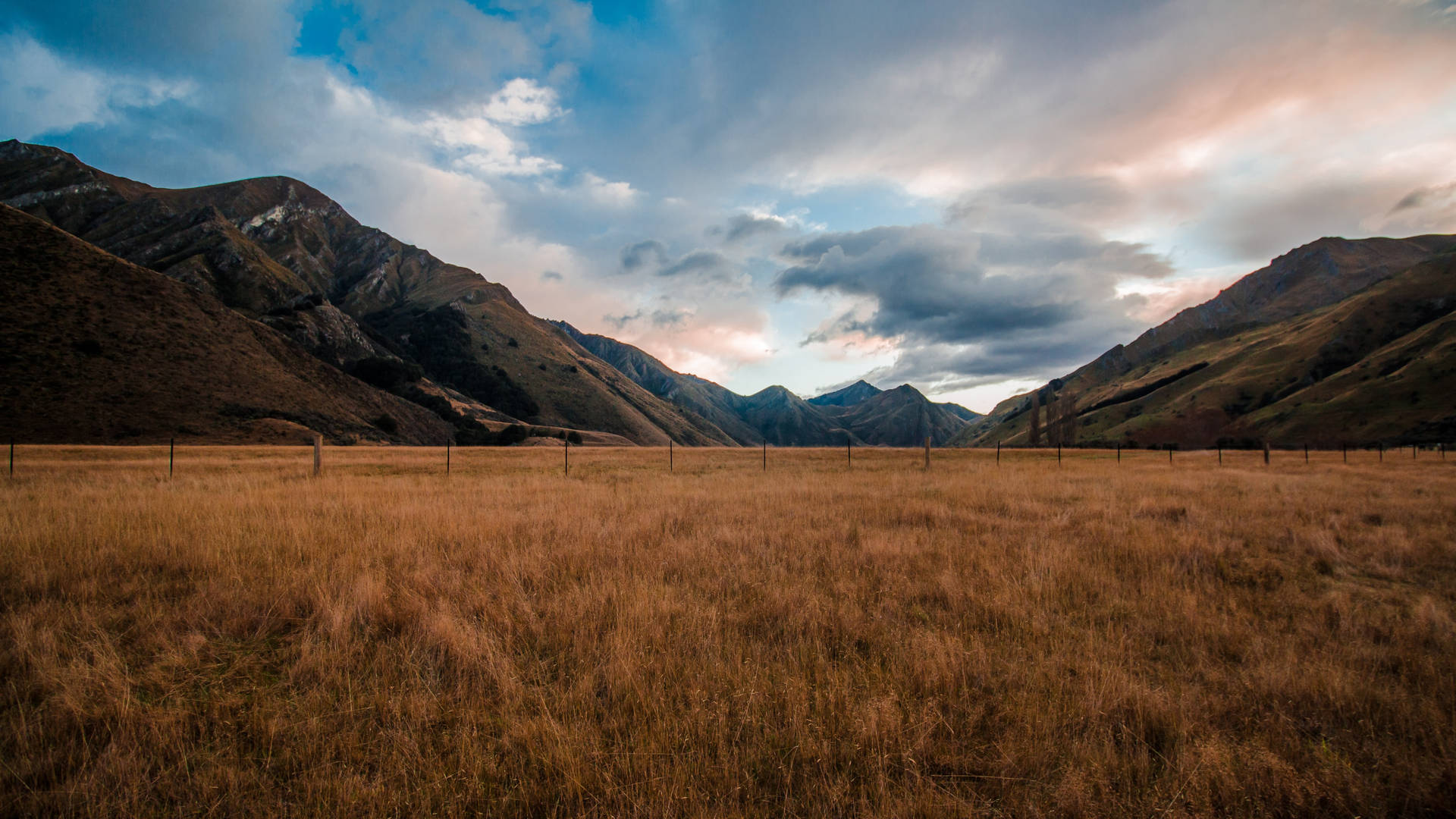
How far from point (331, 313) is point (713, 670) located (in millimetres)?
139285

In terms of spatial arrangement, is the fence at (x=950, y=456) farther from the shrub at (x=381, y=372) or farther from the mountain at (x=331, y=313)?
the mountain at (x=331, y=313)

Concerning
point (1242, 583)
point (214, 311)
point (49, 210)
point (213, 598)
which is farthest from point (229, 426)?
point (49, 210)

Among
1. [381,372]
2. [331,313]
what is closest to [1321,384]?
[381,372]

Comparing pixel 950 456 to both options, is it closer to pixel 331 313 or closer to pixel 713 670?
pixel 713 670

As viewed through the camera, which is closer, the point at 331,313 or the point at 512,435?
the point at 512,435

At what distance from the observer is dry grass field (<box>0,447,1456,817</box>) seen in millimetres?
2707

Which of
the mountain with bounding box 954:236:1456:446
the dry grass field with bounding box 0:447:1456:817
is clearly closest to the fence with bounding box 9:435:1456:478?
the dry grass field with bounding box 0:447:1456:817

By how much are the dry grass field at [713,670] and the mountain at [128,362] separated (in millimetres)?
60861

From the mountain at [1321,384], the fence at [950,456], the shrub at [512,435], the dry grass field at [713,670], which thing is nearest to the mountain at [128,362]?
the fence at [950,456]

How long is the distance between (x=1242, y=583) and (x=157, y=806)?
418 inches

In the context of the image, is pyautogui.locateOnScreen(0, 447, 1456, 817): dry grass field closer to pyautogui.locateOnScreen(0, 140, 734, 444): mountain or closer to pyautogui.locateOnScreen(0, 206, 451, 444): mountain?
pyautogui.locateOnScreen(0, 206, 451, 444): mountain

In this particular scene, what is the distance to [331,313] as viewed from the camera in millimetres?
110250

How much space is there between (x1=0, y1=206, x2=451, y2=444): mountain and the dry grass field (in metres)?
60.9

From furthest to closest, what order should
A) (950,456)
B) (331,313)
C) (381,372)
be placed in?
(331,313) < (381,372) < (950,456)
